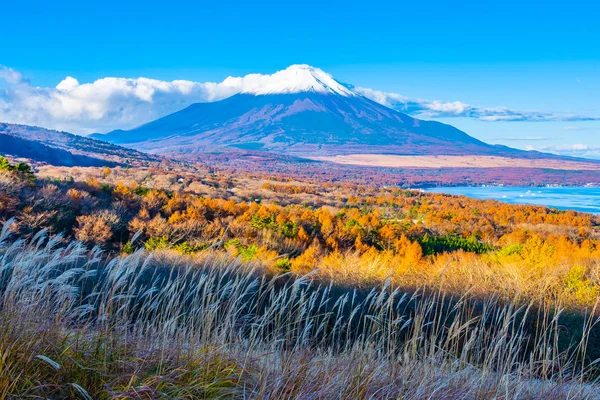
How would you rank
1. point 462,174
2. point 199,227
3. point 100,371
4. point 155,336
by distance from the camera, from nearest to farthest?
1. point 100,371
2. point 155,336
3. point 199,227
4. point 462,174

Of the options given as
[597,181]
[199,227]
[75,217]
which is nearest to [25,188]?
[75,217]

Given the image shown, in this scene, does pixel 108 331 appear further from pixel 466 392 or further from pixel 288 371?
pixel 466 392

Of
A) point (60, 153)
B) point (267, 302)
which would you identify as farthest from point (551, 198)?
point (267, 302)

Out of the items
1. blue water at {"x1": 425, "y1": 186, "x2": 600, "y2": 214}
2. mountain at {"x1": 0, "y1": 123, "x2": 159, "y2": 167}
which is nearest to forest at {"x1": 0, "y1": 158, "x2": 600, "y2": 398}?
blue water at {"x1": 425, "y1": 186, "x2": 600, "y2": 214}

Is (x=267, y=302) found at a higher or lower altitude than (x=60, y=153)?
lower

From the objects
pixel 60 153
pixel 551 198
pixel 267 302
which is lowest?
pixel 551 198

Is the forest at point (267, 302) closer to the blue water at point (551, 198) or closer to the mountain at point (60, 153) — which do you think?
the blue water at point (551, 198)

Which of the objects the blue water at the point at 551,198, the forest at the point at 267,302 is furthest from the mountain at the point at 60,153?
the forest at the point at 267,302

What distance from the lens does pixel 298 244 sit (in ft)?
54.1

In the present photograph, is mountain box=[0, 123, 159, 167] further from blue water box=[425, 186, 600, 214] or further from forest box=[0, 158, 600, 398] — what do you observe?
forest box=[0, 158, 600, 398]

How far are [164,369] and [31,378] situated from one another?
2.05 ft

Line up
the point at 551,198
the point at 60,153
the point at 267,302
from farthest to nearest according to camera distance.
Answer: the point at 60,153
the point at 551,198
the point at 267,302

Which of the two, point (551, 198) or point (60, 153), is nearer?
point (551, 198)

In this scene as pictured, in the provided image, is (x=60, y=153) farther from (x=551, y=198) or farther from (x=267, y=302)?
(x=267, y=302)
